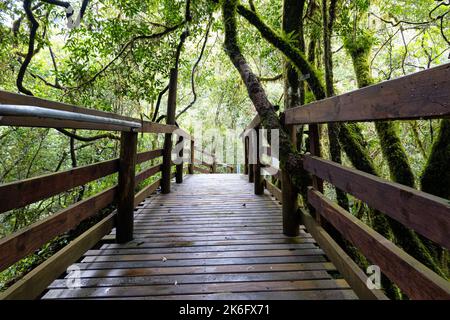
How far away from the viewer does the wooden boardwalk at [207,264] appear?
1489 mm

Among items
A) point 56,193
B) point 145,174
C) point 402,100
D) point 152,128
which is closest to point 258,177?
point 145,174

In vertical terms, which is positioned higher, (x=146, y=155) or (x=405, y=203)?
(x=146, y=155)

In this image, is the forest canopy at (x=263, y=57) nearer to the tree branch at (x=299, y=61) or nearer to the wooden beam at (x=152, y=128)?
the tree branch at (x=299, y=61)

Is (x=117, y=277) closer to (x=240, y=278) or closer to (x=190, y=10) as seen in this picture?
(x=240, y=278)

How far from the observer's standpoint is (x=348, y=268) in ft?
4.64

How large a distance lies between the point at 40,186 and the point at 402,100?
1.55m

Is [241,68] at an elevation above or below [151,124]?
above

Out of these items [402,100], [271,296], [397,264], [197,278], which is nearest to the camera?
[402,100]

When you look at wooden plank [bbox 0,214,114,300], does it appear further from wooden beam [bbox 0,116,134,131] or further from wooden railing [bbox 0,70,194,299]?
wooden beam [bbox 0,116,134,131]

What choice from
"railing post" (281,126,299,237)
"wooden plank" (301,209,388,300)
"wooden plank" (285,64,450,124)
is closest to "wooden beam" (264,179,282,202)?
"railing post" (281,126,299,237)

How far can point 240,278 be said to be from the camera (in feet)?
5.39

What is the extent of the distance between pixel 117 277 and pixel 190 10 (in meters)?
4.43

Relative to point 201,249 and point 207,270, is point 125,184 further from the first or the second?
point 207,270

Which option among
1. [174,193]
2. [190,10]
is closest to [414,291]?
[174,193]
